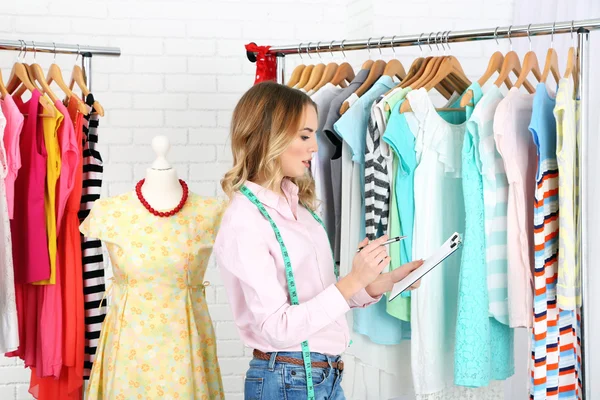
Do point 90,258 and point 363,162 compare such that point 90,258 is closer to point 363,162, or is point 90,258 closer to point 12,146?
point 12,146

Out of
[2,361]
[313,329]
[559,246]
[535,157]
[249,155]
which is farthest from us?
[2,361]

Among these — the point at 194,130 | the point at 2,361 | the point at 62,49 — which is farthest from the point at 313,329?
the point at 2,361

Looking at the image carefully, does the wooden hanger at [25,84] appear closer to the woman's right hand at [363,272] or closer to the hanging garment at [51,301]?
the hanging garment at [51,301]

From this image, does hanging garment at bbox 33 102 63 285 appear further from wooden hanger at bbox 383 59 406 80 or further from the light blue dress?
wooden hanger at bbox 383 59 406 80

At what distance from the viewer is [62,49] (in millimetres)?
2514

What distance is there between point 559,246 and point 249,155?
891mm

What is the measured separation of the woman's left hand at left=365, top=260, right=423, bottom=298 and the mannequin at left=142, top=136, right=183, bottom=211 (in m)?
0.61

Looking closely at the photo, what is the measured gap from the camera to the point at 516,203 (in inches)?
87.1

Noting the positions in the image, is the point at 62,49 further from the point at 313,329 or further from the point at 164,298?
the point at 313,329

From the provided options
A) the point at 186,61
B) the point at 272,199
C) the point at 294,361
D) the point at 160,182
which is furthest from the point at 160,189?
the point at 186,61

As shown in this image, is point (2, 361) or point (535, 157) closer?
point (535, 157)

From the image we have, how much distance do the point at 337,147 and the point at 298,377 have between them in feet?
3.20

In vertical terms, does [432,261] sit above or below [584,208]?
below

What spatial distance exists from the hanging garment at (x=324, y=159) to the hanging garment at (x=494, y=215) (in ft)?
1.74
